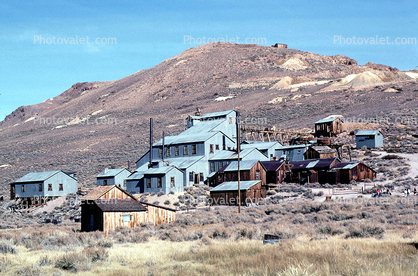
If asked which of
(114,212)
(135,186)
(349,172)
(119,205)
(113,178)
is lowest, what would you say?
(114,212)

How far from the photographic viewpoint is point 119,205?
33.3 metres

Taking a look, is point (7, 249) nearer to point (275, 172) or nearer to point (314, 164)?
point (275, 172)

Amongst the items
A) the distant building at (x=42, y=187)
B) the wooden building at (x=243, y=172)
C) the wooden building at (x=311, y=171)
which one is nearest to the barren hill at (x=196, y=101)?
the distant building at (x=42, y=187)

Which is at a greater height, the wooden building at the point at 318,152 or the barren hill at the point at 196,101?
the barren hill at the point at 196,101

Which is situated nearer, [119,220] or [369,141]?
[119,220]

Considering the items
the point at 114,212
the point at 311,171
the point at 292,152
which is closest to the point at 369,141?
the point at 292,152

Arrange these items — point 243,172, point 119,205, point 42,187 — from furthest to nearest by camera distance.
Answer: point 42,187
point 243,172
point 119,205

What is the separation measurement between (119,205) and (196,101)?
356 feet

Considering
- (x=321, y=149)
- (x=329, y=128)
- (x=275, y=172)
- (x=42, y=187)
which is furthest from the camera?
(x=329, y=128)

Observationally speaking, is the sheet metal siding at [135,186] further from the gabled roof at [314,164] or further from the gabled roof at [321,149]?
the gabled roof at [321,149]

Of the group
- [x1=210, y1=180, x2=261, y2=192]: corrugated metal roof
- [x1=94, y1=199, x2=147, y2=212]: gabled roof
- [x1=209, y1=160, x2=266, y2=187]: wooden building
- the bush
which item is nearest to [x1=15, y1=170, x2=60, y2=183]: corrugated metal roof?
[x1=209, y1=160, x2=266, y2=187]: wooden building

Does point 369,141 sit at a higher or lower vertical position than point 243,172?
higher

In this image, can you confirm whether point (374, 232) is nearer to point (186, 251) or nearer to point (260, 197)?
point (186, 251)

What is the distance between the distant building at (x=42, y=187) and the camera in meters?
61.9
